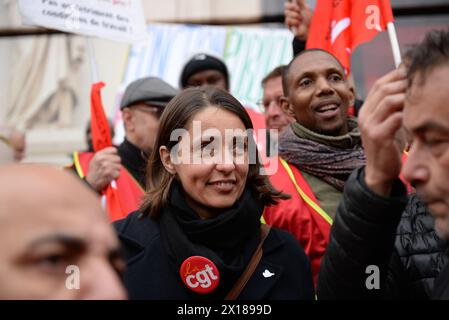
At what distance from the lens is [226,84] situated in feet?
14.0

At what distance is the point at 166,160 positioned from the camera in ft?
8.59

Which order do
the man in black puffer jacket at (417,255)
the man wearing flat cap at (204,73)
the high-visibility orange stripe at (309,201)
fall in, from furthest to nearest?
the man wearing flat cap at (204,73)
the high-visibility orange stripe at (309,201)
the man in black puffer jacket at (417,255)

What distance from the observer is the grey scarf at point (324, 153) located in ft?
9.70

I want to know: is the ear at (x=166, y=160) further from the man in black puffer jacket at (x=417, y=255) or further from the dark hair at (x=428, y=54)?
the dark hair at (x=428, y=54)

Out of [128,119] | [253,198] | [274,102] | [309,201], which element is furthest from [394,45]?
[128,119]

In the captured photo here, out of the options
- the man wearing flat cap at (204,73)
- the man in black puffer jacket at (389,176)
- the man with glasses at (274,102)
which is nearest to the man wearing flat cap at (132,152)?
the man wearing flat cap at (204,73)

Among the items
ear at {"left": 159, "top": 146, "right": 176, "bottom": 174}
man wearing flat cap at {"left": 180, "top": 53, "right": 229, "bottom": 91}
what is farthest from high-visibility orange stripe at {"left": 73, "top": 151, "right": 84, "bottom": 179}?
ear at {"left": 159, "top": 146, "right": 176, "bottom": 174}

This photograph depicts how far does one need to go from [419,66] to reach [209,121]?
1.13m

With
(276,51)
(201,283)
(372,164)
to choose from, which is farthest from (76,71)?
(372,164)

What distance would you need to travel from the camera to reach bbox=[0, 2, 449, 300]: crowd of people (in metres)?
1.14

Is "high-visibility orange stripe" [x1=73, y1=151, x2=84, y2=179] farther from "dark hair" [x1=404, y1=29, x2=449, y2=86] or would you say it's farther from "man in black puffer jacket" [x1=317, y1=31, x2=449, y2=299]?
"dark hair" [x1=404, y1=29, x2=449, y2=86]

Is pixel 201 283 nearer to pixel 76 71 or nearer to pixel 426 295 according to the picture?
pixel 426 295

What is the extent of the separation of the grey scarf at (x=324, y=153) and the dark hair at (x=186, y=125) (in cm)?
38
